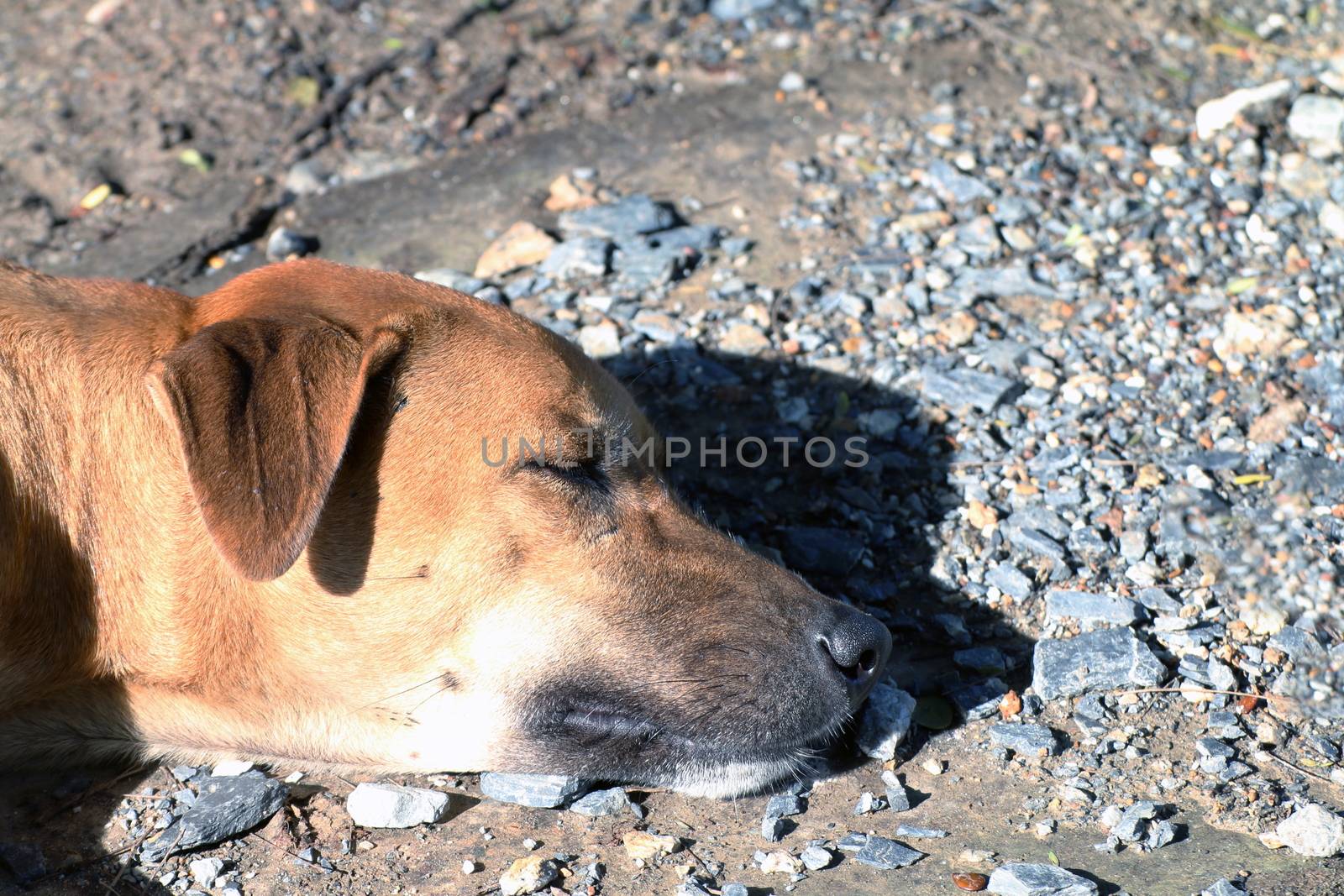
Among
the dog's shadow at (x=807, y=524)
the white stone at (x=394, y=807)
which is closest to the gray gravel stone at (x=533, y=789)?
the white stone at (x=394, y=807)

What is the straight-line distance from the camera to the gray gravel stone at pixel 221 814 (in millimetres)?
3180

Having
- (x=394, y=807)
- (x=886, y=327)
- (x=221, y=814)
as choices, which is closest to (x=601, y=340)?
(x=886, y=327)

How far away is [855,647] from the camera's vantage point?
324 cm

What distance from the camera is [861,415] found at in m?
4.75

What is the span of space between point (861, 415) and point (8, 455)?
284cm

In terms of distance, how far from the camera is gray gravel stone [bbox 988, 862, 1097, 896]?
290 cm

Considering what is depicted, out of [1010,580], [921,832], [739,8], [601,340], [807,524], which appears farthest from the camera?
[739,8]

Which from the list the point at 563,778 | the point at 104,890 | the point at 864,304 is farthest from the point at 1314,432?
the point at 104,890

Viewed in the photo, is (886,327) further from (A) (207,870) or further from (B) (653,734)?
(A) (207,870)

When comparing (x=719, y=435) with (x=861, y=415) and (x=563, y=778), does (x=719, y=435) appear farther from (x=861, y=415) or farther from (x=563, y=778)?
(x=563, y=778)

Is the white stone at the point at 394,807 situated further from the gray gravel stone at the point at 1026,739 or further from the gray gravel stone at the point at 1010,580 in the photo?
the gray gravel stone at the point at 1010,580

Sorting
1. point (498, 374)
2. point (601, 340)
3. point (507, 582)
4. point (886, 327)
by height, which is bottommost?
point (886, 327)

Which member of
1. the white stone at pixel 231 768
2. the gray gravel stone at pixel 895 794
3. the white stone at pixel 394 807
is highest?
the white stone at pixel 231 768

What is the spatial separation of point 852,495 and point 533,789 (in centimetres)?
167
